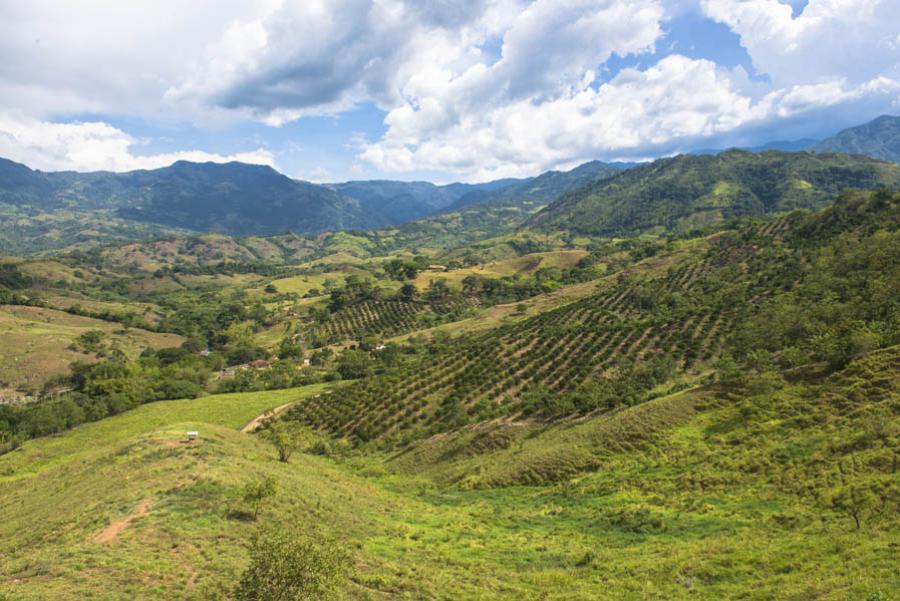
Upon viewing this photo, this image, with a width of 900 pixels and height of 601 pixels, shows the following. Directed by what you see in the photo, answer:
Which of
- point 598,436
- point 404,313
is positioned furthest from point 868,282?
point 404,313

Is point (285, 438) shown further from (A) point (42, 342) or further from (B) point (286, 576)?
(A) point (42, 342)

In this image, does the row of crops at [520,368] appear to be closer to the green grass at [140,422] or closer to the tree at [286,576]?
the green grass at [140,422]

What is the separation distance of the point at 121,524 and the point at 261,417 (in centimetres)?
5696

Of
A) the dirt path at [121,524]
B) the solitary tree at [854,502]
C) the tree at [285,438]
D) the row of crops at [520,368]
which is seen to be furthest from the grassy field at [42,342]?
the solitary tree at [854,502]

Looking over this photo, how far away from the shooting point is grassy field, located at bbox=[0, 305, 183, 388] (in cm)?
13675

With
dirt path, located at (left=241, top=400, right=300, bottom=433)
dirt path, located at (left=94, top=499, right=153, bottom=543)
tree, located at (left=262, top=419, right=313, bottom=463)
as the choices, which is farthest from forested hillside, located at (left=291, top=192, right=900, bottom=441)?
dirt path, located at (left=94, top=499, right=153, bottom=543)

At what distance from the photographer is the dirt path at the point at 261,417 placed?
76.8 metres

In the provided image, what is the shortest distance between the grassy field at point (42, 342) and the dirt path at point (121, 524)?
464 ft

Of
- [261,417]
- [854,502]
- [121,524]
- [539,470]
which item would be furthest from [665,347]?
[121,524]

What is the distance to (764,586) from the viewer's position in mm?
19297

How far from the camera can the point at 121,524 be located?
2686 centimetres

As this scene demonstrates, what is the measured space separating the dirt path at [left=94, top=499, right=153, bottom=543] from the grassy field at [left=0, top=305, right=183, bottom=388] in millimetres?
141366

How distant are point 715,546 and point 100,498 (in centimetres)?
3867

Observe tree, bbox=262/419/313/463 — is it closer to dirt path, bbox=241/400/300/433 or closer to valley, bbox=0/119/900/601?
valley, bbox=0/119/900/601
